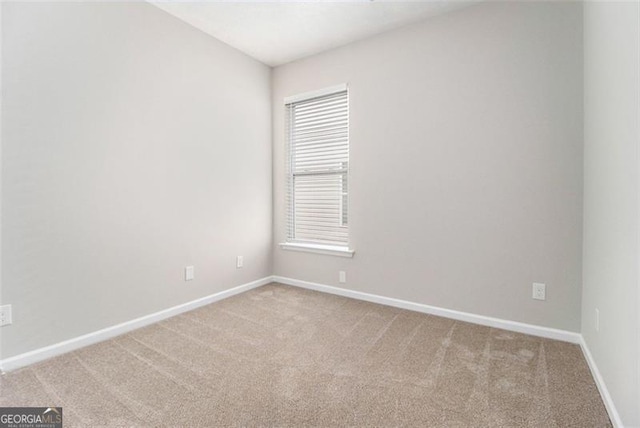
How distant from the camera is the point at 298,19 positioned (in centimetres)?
262

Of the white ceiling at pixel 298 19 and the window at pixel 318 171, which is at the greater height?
the white ceiling at pixel 298 19

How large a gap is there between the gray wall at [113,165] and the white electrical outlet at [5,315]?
32mm

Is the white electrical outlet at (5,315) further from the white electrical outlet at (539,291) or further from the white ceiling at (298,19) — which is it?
the white electrical outlet at (539,291)

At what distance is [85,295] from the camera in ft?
6.88

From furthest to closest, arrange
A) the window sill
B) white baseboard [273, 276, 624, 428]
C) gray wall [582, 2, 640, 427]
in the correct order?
the window sill, white baseboard [273, 276, 624, 428], gray wall [582, 2, 640, 427]

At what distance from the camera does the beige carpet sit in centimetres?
140

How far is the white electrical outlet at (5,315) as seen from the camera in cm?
174

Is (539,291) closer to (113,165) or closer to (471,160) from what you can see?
(471,160)

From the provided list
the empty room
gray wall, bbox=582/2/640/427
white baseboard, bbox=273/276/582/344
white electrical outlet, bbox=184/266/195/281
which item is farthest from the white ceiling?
white baseboard, bbox=273/276/582/344

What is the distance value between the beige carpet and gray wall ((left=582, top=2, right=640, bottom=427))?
0.31 m

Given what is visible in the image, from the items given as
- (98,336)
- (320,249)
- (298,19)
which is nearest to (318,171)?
(320,249)

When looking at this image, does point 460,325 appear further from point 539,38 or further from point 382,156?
point 539,38

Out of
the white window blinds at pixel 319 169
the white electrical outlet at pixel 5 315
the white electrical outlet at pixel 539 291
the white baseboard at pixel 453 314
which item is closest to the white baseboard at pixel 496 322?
the white baseboard at pixel 453 314

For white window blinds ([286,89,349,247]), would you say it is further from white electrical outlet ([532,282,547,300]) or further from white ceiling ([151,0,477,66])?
white electrical outlet ([532,282,547,300])
